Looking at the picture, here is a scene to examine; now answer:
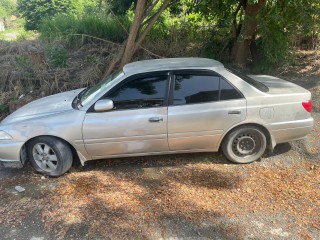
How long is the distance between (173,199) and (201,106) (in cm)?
132

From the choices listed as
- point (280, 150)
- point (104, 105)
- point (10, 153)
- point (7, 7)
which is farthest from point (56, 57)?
point (7, 7)

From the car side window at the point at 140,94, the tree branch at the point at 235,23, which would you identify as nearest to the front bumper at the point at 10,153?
the car side window at the point at 140,94

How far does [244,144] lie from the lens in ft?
15.2

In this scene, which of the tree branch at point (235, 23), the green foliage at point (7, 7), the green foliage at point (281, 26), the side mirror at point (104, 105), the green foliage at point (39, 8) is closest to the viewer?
the side mirror at point (104, 105)

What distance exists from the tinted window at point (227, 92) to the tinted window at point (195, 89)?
0.07m

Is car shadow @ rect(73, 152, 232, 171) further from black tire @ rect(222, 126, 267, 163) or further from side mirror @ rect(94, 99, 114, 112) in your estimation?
side mirror @ rect(94, 99, 114, 112)

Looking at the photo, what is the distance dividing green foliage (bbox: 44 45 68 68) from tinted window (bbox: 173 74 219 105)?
4.76 m

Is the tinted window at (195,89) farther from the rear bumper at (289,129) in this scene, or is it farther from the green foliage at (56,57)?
the green foliage at (56,57)

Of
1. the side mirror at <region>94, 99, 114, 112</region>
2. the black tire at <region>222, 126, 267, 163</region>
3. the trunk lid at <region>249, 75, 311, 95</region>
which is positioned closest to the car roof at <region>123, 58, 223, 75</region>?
the side mirror at <region>94, 99, 114, 112</region>

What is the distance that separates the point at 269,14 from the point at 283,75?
6.00ft

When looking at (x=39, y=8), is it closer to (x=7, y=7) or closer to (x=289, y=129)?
(x=289, y=129)

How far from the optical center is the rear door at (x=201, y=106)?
14.2 feet

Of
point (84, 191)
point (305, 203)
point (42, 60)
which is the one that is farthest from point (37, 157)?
point (42, 60)

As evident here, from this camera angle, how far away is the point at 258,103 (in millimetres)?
4387
